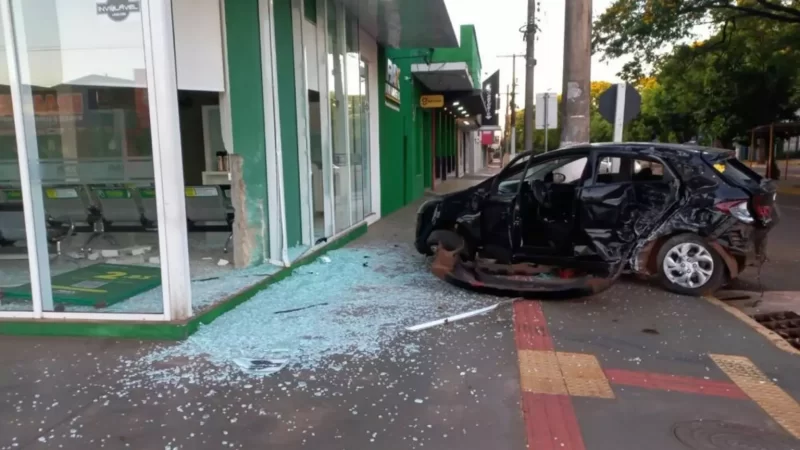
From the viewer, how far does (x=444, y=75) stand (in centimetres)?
1630

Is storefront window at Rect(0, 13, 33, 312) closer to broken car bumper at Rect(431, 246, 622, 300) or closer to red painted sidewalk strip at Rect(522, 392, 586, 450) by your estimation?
broken car bumper at Rect(431, 246, 622, 300)

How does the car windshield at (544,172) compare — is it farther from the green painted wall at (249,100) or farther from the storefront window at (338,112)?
the storefront window at (338,112)

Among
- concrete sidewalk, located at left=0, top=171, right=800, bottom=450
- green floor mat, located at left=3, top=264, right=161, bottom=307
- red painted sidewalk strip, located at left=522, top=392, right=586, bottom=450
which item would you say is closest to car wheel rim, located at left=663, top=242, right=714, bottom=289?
concrete sidewalk, located at left=0, top=171, right=800, bottom=450

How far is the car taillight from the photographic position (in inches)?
235

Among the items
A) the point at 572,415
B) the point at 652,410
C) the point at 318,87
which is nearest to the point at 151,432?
the point at 572,415

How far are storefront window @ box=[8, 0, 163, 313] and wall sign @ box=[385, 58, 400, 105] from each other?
678 cm

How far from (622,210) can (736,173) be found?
4.07 feet

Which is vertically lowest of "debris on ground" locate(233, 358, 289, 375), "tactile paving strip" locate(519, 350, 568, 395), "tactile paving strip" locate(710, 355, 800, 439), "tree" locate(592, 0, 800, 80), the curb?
"tactile paving strip" locate(710, 355, 800, 439)

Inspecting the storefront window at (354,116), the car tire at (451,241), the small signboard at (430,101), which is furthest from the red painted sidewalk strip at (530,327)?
the small signboard at (430,101)

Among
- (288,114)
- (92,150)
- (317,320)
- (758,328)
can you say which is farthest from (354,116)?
(758,328)

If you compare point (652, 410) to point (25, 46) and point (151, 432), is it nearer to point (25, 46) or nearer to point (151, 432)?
point (151, 432)

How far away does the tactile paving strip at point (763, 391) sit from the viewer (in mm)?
3580

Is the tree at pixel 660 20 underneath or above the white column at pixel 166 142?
above

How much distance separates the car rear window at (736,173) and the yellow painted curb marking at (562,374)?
9.55 ft
